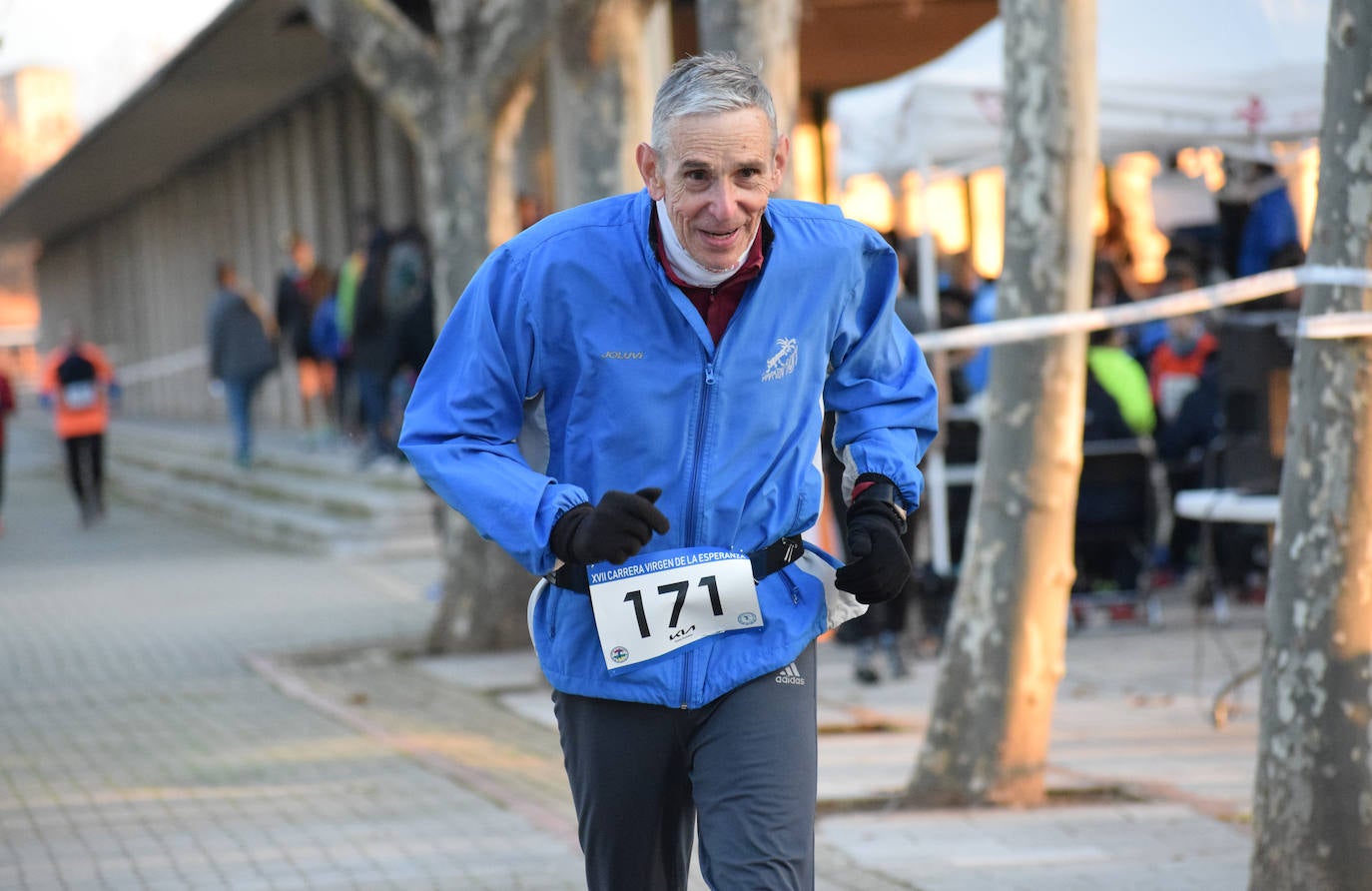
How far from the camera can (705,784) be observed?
342cm

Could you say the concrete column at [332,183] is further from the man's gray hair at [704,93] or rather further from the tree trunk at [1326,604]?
the man's gray hair at [704,93]

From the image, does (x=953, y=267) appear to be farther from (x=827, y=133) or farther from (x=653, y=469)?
(x=653, y=469)

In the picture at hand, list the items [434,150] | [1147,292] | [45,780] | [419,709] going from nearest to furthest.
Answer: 1. [45,780]
2. [419,709]
3. [434,150]
4. [1147,292]

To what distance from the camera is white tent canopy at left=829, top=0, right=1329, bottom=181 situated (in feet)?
37.9

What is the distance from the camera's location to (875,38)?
22375mm

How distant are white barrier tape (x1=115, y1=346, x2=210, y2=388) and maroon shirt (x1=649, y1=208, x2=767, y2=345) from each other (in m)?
29.1

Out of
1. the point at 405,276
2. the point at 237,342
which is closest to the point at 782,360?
the point at 405,276

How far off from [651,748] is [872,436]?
70 cm

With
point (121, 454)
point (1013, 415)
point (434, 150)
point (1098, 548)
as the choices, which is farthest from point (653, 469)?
point (121, 454)

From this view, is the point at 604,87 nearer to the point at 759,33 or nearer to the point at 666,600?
the point at 759,33

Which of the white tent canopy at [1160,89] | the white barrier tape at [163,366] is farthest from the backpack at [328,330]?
the white barrier tape at [163,366]

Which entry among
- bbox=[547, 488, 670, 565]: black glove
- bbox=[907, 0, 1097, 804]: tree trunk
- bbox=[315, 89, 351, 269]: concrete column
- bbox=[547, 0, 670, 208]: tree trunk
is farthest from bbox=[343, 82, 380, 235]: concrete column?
bbox=[547, 488, 670, 565]: black glove

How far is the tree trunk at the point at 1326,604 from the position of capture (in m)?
4.81

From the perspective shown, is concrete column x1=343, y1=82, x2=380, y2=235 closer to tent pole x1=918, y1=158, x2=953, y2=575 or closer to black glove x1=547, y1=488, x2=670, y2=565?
tent pole x1=918, y1=158, x2=953, y2=575
